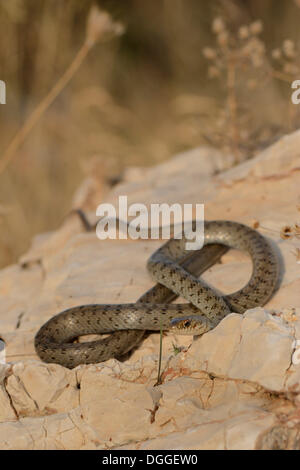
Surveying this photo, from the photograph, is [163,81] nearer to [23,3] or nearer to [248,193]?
Result: [23,3]

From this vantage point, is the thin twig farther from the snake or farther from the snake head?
the snake head

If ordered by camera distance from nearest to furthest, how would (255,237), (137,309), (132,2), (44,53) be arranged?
(137,309), (255,237), (44,53), (132,2)

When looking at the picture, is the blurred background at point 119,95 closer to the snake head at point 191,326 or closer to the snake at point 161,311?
the snake at point 161,311

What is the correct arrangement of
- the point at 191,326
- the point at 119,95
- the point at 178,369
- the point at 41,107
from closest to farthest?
the point at 178,369 → the point at 191,326 → the point at 41,107 → the point at 119,95

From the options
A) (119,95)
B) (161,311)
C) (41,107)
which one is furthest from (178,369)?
(119,95)

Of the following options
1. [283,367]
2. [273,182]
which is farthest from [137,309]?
[273,182]

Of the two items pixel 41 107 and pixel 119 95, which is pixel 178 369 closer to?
pixel 41 107

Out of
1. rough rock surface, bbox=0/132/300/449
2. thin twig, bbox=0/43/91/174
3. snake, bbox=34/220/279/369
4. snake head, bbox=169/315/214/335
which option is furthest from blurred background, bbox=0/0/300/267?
snake head, bbox=169/315/214/335
